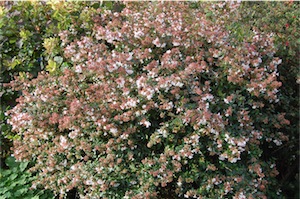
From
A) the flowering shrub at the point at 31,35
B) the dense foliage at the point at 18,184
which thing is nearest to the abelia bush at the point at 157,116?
the dense foliage at the point at 18,184

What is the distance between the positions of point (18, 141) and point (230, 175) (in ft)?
5.39

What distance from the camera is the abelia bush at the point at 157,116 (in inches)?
106

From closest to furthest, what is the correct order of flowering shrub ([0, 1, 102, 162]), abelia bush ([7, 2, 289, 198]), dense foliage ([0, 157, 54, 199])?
abelia bush ([7, 2, 289, 198]), dense foliage ([0, 157, 54, 199]), flowering shrub ([0, 1, 102, 162])

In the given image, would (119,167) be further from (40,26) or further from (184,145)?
(40,26)

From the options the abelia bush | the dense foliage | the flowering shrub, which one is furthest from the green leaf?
the flowering shrub

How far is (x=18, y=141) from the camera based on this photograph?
3320 mm

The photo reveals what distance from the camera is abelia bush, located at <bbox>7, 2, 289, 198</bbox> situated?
270 cm

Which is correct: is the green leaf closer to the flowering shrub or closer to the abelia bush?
the abelia bush

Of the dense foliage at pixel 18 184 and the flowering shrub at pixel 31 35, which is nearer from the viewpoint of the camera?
the dense foliage at pixel 18 184

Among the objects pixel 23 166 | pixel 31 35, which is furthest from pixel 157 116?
pixel 31 35

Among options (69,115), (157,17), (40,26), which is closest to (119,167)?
(69,115)

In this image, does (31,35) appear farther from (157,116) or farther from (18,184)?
(157,116)

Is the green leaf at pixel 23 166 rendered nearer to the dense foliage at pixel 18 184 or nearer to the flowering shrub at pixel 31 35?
Result: the dense foliage at pixel 18 184

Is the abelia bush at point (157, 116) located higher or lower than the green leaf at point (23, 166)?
higher
